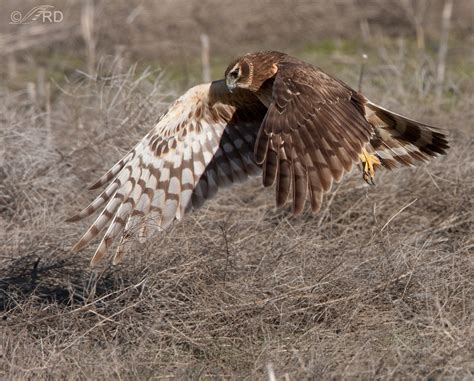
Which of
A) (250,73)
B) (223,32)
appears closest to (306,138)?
(250,73)

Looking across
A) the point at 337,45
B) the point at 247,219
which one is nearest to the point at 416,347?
the point at 247,219

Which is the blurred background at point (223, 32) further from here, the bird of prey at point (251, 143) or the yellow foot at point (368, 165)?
the yellow foot at point (368, 165)

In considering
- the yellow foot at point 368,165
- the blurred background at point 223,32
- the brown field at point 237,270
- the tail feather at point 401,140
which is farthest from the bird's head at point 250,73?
the blurred background at point 223,32

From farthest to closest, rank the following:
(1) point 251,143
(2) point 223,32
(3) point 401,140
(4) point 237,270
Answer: (2) point 223,32
(1) point 251,143
(3) point 401,140
(4) point 237,270

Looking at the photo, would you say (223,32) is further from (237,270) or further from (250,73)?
(237,270)

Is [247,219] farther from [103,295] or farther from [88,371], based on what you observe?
[88,371]

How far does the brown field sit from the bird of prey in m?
0.23

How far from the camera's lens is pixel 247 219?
6.31 metres

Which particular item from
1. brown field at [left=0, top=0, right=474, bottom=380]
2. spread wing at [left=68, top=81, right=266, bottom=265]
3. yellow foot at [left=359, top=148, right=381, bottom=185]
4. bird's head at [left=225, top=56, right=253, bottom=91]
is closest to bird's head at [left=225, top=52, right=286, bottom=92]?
bird's head at [left=225, top=56, right=253, bottom=91]

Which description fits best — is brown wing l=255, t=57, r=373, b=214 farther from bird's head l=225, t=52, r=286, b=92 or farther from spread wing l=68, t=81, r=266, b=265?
spread wing l=68, t=81, r=266, b=265

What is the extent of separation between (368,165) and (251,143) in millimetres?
855

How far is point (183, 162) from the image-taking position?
599 cm

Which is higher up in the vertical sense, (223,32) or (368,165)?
(368,165)

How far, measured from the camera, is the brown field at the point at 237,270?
4.59m
